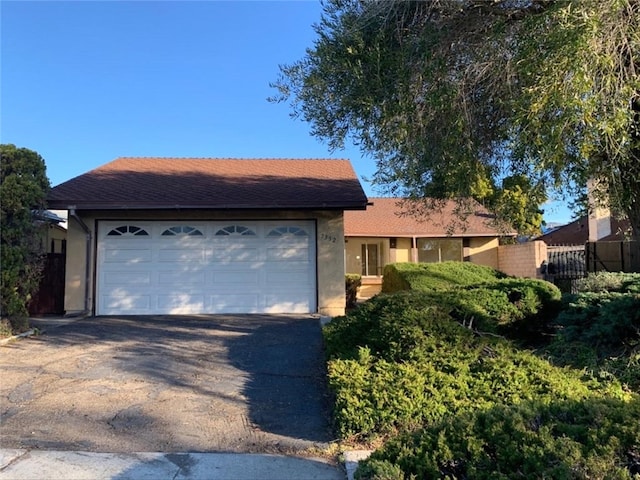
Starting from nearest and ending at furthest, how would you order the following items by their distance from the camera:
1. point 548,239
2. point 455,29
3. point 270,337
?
point 455,29 < point 270,337 < point 548,239

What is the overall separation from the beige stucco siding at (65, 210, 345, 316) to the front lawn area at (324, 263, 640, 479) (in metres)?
4.00

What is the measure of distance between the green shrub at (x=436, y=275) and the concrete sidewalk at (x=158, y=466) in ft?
28.4

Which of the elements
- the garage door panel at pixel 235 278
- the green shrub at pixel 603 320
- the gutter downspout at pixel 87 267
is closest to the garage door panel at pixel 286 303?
the garage door panel at pixel 235 278

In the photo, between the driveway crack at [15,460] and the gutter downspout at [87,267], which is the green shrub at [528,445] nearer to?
the driveway crack at [15,460]

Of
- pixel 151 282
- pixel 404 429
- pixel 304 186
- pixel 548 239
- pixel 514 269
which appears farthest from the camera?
pixel 548 239

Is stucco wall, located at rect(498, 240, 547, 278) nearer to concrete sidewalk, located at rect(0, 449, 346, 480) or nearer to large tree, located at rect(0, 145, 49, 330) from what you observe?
large tree, located at rect(0, 145, 49, 330)

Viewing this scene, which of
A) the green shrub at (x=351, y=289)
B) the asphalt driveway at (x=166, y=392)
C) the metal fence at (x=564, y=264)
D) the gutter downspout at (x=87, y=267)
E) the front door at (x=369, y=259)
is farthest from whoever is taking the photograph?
the front door at (x=369, y=259)

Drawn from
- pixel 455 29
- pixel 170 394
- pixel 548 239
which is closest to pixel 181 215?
pixel 170 394

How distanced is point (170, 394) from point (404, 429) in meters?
2.91

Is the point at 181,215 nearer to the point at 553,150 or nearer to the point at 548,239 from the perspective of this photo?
the point at 553,150

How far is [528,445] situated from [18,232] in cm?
994

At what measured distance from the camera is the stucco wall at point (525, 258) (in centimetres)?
1820

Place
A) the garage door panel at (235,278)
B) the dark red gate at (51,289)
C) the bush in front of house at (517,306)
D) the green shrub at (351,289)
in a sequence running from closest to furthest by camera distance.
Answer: the bush in front of house at (517,306), the garage door panel at (235,278), the dark red gate at (51,289), the green shrub at (351,289)

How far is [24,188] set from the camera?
10039mm
